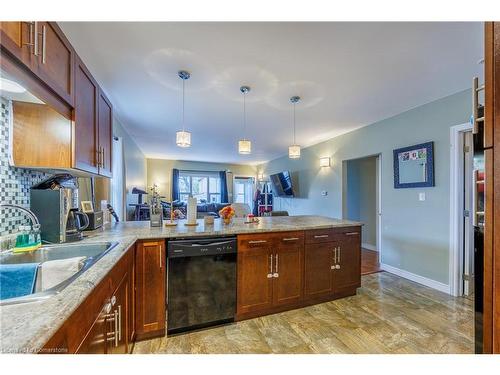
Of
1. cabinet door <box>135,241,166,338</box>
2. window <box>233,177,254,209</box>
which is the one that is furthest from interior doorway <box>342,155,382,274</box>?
window <box>233,177,254,209</box>

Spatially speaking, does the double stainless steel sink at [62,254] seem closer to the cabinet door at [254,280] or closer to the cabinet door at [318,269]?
the cabinet door at [254,280]

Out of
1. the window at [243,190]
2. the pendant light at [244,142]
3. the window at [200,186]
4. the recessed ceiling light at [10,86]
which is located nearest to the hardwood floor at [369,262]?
the pendant light at [244,142]

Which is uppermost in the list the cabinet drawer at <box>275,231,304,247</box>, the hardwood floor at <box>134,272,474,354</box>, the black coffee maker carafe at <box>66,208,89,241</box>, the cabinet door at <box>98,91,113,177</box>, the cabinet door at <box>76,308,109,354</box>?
the cabinet door at <box>98,91,113,177</box>

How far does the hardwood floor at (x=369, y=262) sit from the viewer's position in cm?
352

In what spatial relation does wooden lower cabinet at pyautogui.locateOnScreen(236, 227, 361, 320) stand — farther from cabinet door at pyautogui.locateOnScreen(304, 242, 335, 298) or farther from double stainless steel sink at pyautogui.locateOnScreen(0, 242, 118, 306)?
double stainless steel sink at pyautogui.locateOnScreen(0, 242, 118, 306)

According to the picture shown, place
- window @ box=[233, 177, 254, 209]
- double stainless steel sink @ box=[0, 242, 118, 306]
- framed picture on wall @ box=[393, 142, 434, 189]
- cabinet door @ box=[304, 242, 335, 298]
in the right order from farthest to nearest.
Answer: window @ box=[233, 177, 254, 209]
framed picture on wall @ box=[393, 142, 434, 189]
cabinet door @ box=[304, 242, 335, 298]
double stainless steel sink @ box=[0, 242, 118, 306]

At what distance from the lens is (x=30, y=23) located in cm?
101

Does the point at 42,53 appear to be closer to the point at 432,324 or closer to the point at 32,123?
the point at 32,123

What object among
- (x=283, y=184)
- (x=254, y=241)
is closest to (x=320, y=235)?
(x=254, y=241)

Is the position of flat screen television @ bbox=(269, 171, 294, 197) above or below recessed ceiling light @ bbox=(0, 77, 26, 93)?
below

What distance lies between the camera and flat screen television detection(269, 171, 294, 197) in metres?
6.11

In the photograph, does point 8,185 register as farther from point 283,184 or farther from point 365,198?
point 283,184

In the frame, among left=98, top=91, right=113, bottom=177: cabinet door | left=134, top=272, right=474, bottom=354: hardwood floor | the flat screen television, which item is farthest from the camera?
the flat screen television

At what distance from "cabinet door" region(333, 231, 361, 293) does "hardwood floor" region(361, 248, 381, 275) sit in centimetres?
103
